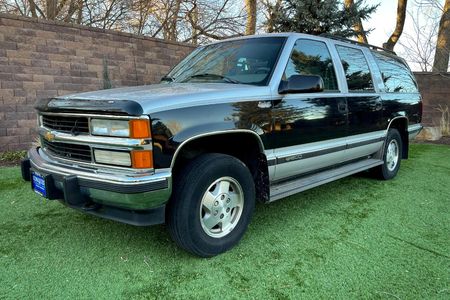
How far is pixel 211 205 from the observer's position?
2.81 meters

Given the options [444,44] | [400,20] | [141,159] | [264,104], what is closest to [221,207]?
[141,159]

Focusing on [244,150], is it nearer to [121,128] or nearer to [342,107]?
[121,128]

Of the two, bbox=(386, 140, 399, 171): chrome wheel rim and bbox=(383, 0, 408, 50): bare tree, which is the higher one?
bbox=(383, 0, 408, 50): bare tree

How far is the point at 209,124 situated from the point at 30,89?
5101 mm

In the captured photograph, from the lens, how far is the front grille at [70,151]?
257 cm

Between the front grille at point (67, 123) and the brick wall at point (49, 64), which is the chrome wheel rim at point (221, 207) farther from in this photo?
the brick wall at point (49, 64)

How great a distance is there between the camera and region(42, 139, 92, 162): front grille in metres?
2.57

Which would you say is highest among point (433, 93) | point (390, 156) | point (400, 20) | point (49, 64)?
point (400, 20)

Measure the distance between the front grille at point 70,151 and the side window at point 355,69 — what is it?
304 centimetres

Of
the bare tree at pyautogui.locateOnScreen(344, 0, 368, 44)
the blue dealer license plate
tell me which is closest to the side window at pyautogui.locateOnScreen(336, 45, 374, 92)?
the blue dealer license plate

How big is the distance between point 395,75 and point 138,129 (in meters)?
4.51

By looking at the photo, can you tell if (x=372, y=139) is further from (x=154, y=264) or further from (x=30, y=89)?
(x=30, y=89)

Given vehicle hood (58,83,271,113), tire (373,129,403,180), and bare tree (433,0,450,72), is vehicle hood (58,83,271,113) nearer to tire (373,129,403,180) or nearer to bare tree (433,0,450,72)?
tire (373,129,403,180)

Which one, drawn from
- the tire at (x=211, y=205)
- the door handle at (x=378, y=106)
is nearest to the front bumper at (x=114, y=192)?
the tire at (x=211, y=205)
